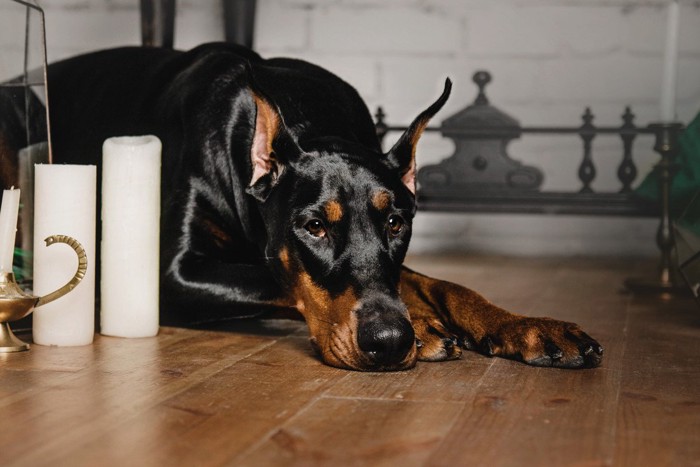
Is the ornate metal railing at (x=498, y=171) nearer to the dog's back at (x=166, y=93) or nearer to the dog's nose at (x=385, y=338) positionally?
the dog's back at (x=166, y=93)

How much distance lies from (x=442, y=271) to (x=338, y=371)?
1748mm

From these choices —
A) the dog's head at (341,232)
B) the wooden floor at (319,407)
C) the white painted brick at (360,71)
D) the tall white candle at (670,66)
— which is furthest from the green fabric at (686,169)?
the dog's head at (341,232)

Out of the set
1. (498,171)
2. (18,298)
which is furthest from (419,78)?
(18,298)

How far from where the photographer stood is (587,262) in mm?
3932

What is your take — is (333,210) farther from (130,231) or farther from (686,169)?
(686,169)

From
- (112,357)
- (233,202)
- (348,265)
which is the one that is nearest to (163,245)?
(233,202)

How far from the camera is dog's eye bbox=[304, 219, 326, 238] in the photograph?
1.79 m

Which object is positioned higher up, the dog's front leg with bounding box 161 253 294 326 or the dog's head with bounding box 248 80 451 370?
the dog's head with bounding box 248 80 451 370

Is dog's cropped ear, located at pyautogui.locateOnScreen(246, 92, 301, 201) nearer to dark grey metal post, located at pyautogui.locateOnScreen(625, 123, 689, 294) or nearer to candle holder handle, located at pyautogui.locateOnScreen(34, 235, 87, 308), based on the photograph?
candle holder handle, located at pyautogui.locateOnScreen(34, 235, 87, 308)

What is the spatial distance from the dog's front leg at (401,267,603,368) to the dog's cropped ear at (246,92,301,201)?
0.36 metres

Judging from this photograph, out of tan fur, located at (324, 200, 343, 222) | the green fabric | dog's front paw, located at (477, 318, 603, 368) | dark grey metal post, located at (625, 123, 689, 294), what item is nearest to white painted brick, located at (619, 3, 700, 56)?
the green fabric

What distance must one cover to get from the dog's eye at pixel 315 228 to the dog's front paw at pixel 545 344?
0.35m

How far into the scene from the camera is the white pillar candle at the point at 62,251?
74.7 inches

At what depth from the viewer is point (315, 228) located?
179cm
